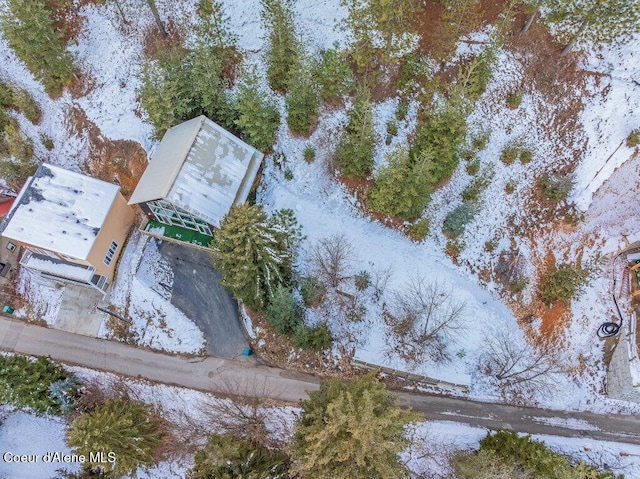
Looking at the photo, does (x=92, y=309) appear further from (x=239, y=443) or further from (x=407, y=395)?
(x=407, y=395)

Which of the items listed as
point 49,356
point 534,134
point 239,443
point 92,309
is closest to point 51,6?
point 92,309

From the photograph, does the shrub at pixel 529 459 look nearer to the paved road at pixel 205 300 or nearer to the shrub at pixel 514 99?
the paved road at pixel 205 300

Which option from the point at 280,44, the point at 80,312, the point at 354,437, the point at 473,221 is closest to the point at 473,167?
the point at 473,221

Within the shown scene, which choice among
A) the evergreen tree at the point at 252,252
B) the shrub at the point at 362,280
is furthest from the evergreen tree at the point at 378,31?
the shrub at the point at 362,280

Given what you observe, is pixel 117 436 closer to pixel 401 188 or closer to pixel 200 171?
pixel 200 171

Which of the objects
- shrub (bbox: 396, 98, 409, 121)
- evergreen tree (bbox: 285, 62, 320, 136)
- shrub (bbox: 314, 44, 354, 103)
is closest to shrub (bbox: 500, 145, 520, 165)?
shrub (bbox: 396, 98, 409, 121)

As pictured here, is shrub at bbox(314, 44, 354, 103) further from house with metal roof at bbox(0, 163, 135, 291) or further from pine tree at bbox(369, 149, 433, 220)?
house with metal roof at bbox(0, 163, 135, 291)
